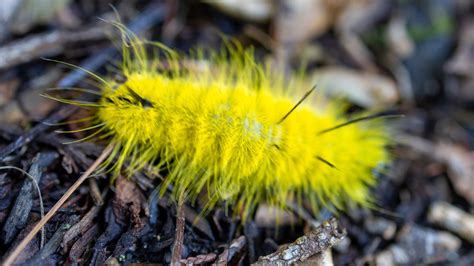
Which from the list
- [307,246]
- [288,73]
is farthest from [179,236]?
[288,73]

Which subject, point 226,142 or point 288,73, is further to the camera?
point 288,73

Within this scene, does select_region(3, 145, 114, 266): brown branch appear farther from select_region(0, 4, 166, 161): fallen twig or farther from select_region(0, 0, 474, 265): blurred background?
select_region(0, 4, 166, 161): fallen twig

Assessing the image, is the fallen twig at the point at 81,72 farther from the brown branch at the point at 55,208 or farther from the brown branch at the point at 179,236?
the brown branch at the point at 179,236

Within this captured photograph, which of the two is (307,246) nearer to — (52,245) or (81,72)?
(52,245)

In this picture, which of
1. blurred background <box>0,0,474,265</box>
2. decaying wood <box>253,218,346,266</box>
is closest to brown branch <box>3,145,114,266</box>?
blurred background <box>0,0,474,265</box>

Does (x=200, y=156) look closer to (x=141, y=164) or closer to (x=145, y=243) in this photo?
(x=141, y=164)

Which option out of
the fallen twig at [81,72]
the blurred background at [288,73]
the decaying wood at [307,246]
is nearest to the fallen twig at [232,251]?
the blurred background at [288,73]
